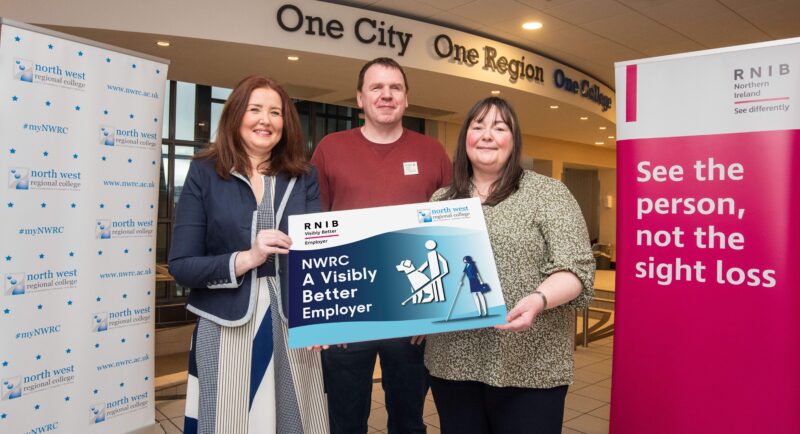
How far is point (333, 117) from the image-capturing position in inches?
359

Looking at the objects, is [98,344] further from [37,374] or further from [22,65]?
[22,65]

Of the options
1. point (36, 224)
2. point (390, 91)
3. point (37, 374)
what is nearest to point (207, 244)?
point (390, 91)

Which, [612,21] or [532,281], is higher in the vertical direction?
[612,21]

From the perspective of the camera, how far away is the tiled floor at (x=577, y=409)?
3.68 meters

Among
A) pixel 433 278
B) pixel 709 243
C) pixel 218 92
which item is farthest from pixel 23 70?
pixel 218 92

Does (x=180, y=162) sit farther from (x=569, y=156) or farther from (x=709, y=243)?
(x=569, y=156)

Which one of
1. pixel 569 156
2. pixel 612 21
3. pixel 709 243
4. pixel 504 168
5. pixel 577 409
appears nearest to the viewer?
pixel 504 168

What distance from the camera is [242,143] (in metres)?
1.72

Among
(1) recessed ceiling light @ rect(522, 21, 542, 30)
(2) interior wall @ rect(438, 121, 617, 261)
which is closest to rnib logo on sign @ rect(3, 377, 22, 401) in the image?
(1) recessed ceiling light @ rect(522, 21, 542, 30)

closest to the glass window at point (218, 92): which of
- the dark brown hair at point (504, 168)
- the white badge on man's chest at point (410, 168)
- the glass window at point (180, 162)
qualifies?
the glass window at point (180, 162)

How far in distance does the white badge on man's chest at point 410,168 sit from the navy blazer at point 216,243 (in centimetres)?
64

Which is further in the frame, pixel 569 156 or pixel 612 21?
pixel 569 156

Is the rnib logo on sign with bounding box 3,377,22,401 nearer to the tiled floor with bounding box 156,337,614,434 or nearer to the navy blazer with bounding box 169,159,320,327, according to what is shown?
the navy blazer with bounding box 169,159,320,327

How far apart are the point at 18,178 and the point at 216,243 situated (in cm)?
112
